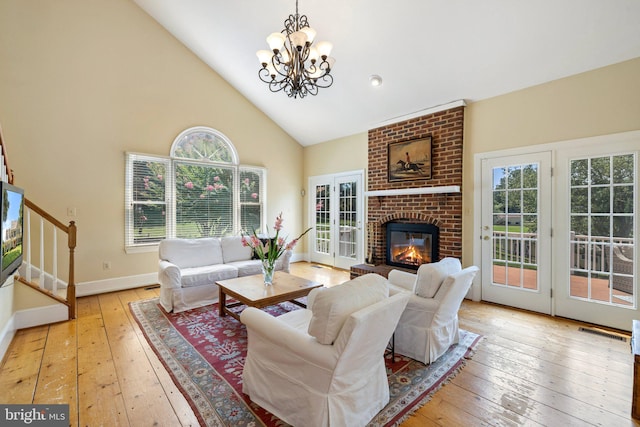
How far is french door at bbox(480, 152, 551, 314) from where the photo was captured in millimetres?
3564

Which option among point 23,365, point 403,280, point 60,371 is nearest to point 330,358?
point 403,280

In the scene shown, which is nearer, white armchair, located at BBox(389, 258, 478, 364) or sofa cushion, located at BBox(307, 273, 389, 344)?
sofa cushion, located at BBox(307, 273, 389, 344)

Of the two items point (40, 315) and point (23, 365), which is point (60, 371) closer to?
point (23, 365)

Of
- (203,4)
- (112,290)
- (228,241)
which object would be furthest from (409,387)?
(203,4)

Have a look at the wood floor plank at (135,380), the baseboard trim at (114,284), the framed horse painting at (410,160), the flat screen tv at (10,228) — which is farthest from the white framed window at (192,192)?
the framed horse painting at (410,160)

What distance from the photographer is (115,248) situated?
4508mm

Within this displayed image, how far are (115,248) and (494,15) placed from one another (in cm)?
607

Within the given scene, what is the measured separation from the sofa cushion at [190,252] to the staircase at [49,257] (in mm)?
1036

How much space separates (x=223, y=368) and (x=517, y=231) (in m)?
3.93

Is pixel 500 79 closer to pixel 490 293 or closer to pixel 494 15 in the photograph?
pixel 494 15

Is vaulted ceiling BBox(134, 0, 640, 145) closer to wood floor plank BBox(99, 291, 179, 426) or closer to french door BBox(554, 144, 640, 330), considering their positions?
french door BBox(554, 144, 640, 330)

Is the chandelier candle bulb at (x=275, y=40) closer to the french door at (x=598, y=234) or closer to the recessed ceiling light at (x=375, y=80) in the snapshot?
the recessed ceiling light at (x=375, y=80)

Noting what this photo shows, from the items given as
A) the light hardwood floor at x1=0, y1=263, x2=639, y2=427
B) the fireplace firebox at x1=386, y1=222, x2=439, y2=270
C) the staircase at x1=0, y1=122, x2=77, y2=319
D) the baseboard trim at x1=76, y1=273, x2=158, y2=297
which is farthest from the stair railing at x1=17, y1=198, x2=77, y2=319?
the fireplace firebox at x1=386, y1=222, x2=439, y2=270

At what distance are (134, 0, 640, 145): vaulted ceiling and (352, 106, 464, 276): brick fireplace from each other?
286 millimetres
